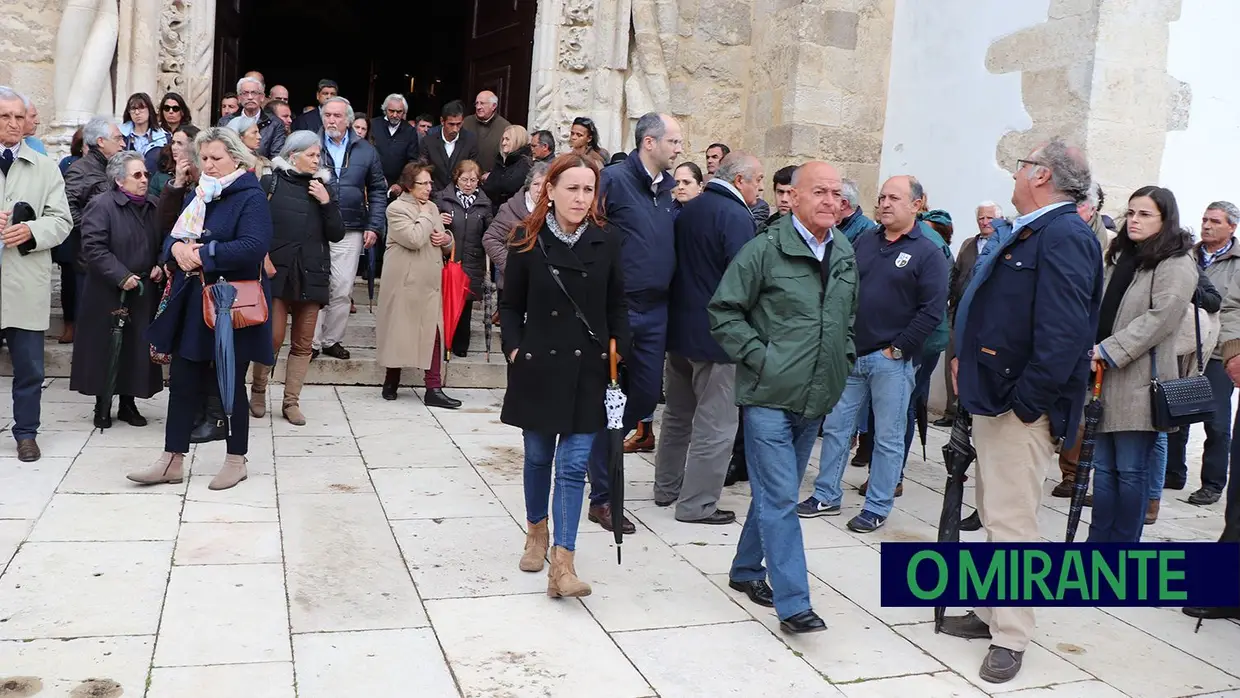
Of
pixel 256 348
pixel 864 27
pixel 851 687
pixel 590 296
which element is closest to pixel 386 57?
pixel 864 27

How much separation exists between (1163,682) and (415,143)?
7.44m

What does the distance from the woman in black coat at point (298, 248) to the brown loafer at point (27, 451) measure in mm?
1407

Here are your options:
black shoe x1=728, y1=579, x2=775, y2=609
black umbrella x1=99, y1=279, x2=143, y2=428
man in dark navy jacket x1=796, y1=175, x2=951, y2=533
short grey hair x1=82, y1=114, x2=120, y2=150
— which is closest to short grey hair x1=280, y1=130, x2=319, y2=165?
black umbrella x1=99, y1=279, x2=143, y2=428

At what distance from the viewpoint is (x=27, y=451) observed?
17.3 feet

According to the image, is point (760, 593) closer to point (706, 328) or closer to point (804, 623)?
point (804, 623)

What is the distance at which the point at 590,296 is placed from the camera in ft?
13.0

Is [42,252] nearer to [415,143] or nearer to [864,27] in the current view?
[415,143]

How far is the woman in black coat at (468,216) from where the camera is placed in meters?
7.80

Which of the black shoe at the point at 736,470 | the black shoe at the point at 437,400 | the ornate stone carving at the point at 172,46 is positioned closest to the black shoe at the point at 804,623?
the black shoe at the point at 736,470

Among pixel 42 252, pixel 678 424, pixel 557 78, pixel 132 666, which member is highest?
pixel 557 78

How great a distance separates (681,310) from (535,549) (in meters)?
1.39

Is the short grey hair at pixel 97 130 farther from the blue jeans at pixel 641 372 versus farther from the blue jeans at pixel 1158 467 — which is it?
the blue jeans at pixel 1158 467

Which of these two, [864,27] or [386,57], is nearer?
[864,27]

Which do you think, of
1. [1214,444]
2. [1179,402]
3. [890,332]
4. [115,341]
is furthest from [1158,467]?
[115,341]
